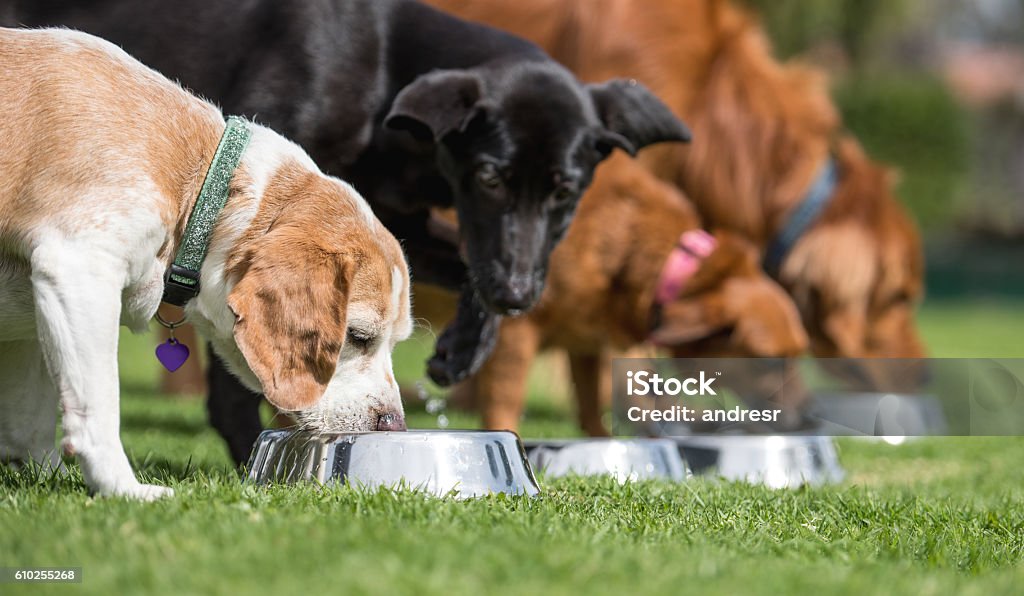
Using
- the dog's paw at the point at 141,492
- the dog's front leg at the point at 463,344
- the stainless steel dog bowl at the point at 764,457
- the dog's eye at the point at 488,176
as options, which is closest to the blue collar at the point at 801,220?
the stainless steel dog bowl at the point at 764,457

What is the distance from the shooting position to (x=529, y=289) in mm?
4293

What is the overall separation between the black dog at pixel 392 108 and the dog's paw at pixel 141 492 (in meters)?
1.43

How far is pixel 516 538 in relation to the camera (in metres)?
2.46

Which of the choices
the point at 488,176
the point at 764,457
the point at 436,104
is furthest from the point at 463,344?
the point at 764,457

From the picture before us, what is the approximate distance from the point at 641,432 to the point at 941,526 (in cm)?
253

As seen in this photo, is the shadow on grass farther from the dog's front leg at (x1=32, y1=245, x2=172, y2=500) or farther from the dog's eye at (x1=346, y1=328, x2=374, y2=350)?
the dog's front leg at (x1=32, y1=245, x2=172, y2=500)

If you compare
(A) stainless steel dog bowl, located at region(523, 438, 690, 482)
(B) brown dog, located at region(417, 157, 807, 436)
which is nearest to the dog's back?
(A) stainless steel dog bowl, located at region(523, 438, 690, 482)

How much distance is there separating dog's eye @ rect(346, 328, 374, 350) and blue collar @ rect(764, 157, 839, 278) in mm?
4671

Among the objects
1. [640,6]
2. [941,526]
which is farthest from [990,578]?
[640,6]

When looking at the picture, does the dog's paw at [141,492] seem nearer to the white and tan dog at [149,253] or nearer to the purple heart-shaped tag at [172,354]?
the white and tan dog at [149,253]

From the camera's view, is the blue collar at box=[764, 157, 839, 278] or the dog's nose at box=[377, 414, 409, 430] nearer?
the dog's nose at box=[377, 414, 409, 430]

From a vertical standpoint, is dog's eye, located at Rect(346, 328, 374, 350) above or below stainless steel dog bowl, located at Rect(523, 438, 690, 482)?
above

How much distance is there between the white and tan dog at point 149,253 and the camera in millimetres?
2756

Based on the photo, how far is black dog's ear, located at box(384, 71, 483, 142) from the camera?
4133 millimetres
